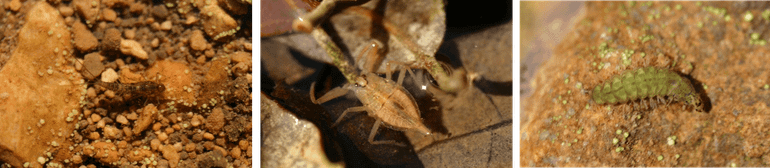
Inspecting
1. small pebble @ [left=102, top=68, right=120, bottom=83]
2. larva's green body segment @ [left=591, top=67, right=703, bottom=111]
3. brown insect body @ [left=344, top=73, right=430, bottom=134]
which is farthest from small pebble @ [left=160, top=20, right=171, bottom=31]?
larva's green body segment @ [left=591, top=67, right=703, bottom=111]

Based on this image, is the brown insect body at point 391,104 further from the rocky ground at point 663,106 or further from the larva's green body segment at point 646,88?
the larva's green body segment at point 646,88

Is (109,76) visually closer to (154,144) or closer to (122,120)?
(122,120)

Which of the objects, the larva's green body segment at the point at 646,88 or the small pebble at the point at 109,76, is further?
the small pebble at the point at 109,76

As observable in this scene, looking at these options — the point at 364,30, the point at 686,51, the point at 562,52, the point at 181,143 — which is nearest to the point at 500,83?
the point at 364,30

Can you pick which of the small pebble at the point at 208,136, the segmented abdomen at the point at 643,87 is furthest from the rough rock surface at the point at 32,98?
the segmented abdomen at the point at 643,87

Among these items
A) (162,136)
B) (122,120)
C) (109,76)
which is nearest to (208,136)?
(162,136)

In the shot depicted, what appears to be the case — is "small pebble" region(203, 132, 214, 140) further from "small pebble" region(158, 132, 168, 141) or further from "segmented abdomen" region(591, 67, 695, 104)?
"segmented abdomen" region(591, 67, 695, 104)

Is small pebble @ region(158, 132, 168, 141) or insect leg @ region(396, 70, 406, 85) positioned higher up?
insect leg @ region(396, 70, 406, 85)

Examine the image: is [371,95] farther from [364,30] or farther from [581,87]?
[581,87]
